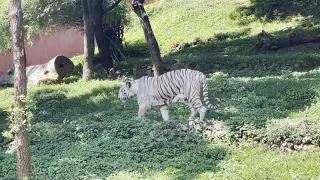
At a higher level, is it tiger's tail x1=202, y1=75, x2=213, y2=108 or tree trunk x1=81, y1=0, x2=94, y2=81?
tree trunk x1=81, y1=0, x2=94, y2=81

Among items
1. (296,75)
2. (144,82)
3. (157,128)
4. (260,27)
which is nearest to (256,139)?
(157,128)

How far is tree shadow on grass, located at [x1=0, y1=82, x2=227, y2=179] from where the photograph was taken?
6.77 m

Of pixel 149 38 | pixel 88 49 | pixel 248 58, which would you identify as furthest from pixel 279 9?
pixel 88 49

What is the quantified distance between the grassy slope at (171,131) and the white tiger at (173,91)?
0.32 m

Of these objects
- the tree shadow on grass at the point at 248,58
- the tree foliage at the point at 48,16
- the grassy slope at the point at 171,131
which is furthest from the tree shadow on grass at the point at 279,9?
the tree foliage at the point at 48,16

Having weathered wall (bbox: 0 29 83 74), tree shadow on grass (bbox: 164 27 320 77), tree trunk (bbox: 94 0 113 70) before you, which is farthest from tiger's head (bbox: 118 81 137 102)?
weathered wall (bbox: 0 29 83 74)

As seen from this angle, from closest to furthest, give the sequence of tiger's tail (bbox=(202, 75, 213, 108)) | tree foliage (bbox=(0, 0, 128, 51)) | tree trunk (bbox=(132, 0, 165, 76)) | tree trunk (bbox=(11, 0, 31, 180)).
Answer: tree trunk (bbox=(11, 0, 31, 180)), tiger's tail (bbox=(202, 75, 213, 108)), tree trunk (bbox=(132, 0, 165, 76)), tree foliage (bbox=(0, 0, 128, 51))

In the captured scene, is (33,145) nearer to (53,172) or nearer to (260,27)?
(53,172)

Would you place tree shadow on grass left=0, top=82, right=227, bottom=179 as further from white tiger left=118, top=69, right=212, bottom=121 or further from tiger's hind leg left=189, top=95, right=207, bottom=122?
tiger's hind leg left=189, top=95, right=207, bottom=122

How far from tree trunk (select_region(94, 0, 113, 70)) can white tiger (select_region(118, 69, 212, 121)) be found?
734 centimetres

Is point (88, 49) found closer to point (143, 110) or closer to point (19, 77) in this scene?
point (143, 110)

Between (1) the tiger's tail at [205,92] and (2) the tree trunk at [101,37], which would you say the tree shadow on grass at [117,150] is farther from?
(2) the tree trunk at [101,37]

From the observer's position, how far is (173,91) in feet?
28.8

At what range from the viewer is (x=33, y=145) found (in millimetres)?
8594
